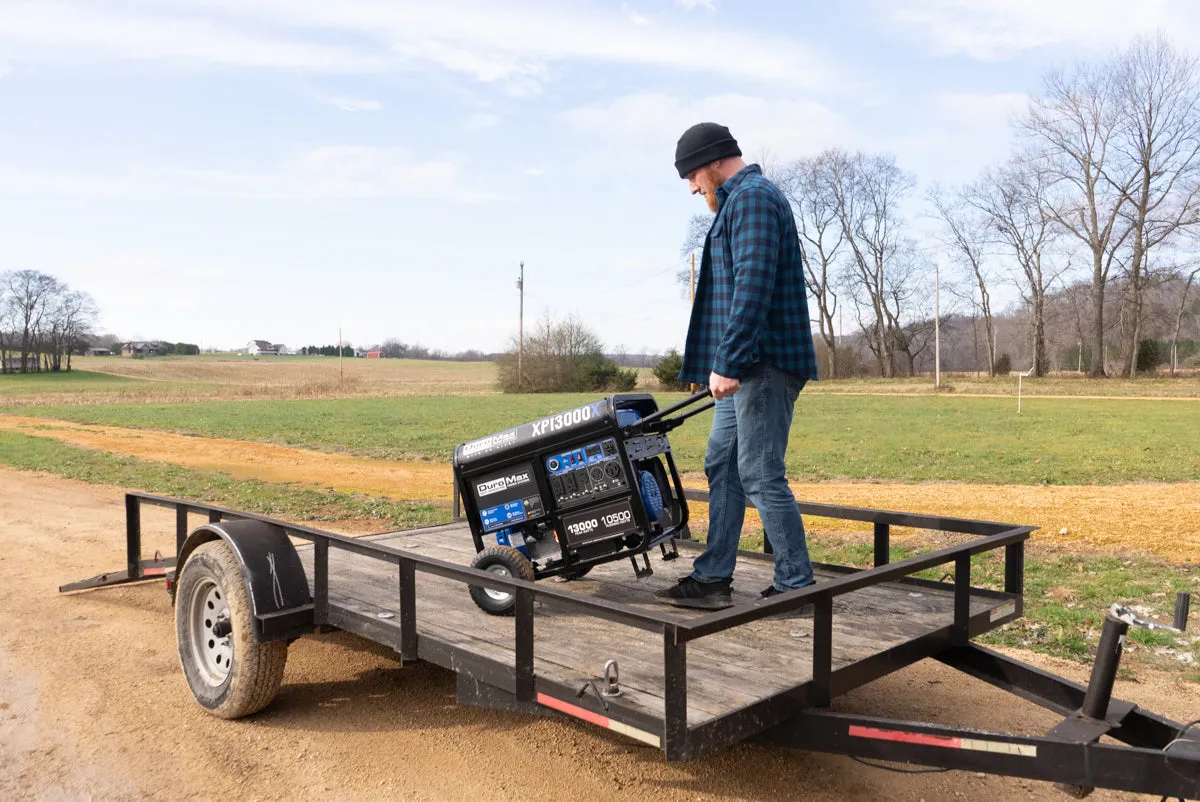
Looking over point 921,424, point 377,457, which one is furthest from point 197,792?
point 921,424

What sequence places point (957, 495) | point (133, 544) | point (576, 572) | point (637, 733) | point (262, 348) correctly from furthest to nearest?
point (262, 348)
point (957, 495)
point (133, 544)
point (576, 572)
point (637, 733)

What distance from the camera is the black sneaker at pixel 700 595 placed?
4.07m

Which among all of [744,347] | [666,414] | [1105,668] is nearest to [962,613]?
[1105,668]

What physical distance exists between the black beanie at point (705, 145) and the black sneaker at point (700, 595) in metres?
1.84

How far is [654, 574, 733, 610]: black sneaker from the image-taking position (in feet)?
13.4

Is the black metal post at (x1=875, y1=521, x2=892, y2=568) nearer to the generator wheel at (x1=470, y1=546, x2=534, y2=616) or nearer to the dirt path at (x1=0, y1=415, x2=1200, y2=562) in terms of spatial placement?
the generator wheel at (x1=470, y1=546, x2=534, y2=616)

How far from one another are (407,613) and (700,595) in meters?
1.30

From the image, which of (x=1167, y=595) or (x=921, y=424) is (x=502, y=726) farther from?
(x=921, y=424)

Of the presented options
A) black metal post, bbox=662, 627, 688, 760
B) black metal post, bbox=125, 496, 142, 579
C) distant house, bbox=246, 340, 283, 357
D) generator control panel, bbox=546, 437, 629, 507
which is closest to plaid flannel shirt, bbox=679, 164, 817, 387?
generator control panel, bbox=546, 437, 629, 507

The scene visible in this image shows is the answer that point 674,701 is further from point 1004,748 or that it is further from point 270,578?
point 270,578

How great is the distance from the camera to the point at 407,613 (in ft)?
12.0

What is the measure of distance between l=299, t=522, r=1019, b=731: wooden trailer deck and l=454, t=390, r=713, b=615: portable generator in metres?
0.24

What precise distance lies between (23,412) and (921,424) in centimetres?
3305

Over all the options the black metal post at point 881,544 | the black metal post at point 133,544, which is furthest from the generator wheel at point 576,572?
the black metal post at point 133,544
